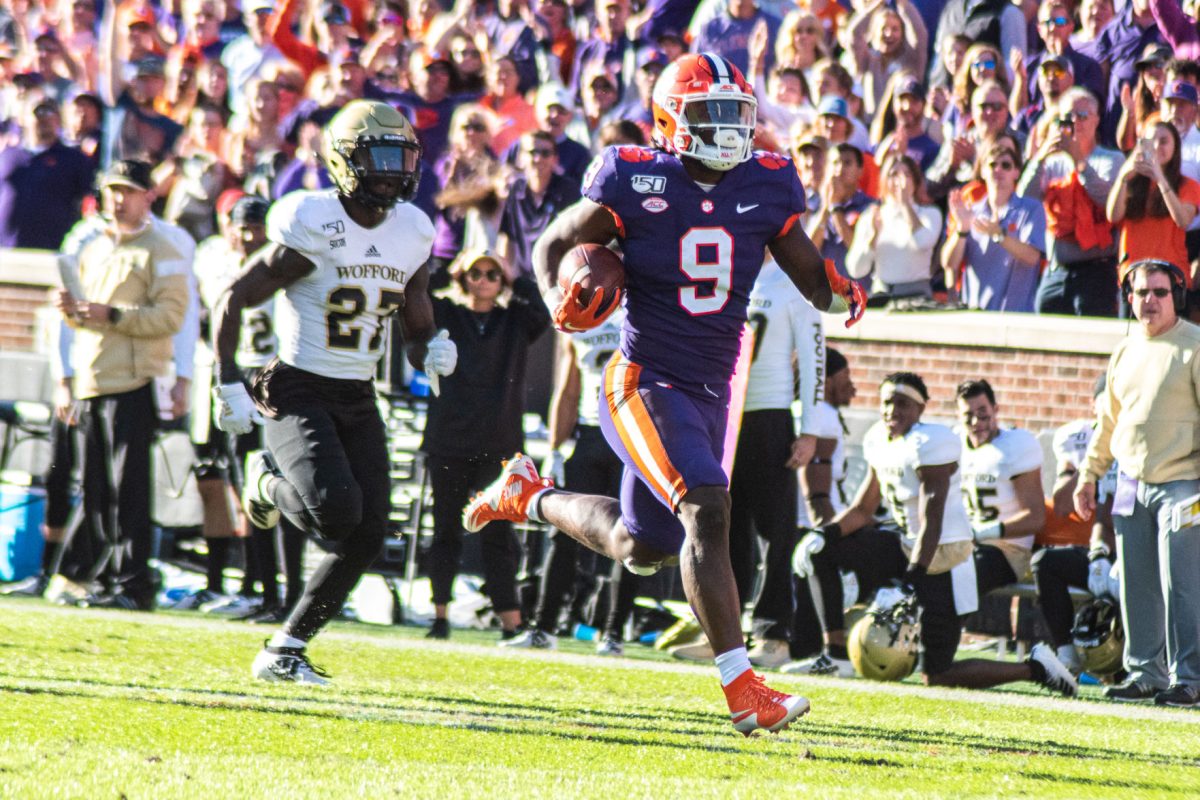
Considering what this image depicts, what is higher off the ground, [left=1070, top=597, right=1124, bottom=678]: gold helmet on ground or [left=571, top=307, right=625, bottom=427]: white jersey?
[left=571, top=307, right=625, bottom=427]: white jersey

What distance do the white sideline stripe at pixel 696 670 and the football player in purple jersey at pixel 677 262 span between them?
1.50 m

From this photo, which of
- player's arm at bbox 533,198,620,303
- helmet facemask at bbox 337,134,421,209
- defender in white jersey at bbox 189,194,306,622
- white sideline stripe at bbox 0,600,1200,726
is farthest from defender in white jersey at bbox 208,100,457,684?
defender in white jersey at bbox 189,194,306,622

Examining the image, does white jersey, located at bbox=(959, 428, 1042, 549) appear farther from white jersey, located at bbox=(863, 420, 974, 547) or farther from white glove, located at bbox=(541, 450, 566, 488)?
white glove, located at bbox=(541, 450, 566, 488)

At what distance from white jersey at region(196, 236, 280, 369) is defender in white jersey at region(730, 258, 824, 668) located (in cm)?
237

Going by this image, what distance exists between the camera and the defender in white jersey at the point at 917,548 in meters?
8.40

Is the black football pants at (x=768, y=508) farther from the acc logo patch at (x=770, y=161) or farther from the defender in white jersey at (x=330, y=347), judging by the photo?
the acc logo patch at (x=770, y=161)

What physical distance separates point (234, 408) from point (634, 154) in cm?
183

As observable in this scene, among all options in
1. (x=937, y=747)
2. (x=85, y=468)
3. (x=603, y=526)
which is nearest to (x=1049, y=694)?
(x=937, y=747)

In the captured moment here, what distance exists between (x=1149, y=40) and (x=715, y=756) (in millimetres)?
7361

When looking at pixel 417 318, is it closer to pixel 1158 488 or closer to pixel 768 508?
pixel 768 508

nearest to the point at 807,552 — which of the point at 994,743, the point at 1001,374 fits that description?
the point at 994,743

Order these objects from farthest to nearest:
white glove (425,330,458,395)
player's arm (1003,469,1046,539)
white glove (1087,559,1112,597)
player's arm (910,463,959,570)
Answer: player's arm (1003,469,1046,539), white glove (1087,559,1112,597), player's arm (910,463,959,570), white glove (425,330,458,395)

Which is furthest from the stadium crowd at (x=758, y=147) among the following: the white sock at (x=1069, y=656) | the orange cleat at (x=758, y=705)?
the orange cleat at (x=758, y=705)

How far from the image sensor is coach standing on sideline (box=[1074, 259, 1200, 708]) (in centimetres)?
791
